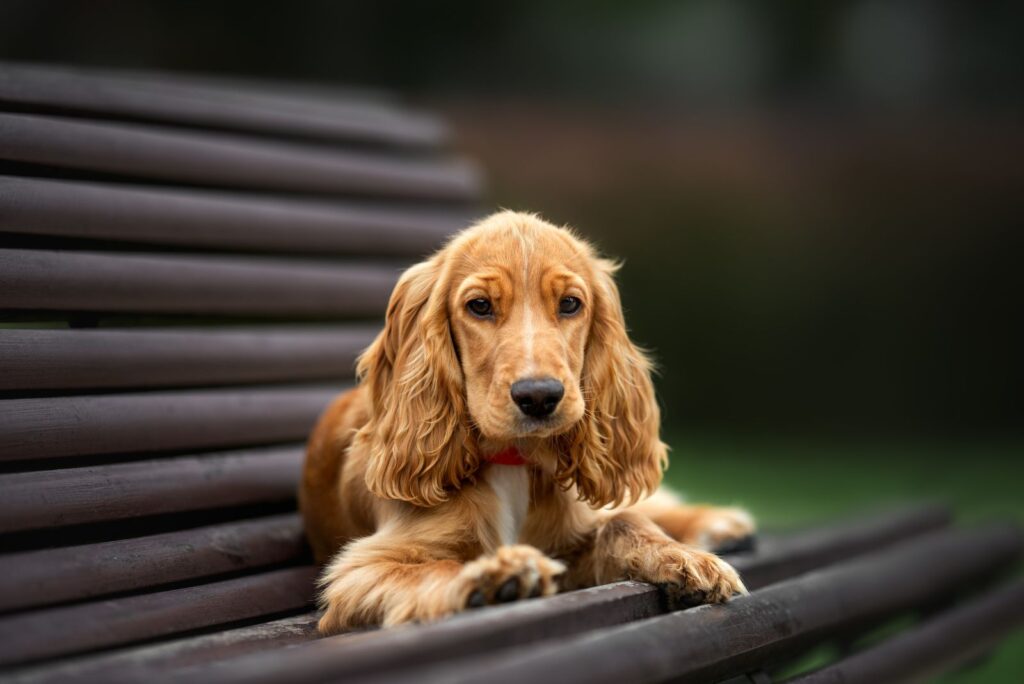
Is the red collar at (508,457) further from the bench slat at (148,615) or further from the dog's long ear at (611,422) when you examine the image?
the bench slat at (148,615)

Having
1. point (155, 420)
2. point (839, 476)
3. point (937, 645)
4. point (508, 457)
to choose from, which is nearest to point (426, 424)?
point (508, 457)

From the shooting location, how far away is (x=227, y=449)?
12.6 feet

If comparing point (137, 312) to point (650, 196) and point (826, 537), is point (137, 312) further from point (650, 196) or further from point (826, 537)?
point (650, 196)

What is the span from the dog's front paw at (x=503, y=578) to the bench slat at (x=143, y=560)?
1.01 m

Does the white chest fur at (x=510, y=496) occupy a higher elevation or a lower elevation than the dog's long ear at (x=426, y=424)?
lower

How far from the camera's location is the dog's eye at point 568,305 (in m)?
2.87

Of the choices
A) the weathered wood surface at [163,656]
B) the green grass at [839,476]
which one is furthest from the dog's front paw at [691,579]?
the green grass at [839,476]

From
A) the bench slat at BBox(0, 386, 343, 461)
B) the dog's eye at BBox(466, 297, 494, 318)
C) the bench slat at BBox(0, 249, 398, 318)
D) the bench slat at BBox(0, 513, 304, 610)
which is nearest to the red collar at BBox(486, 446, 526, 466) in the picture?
the dog's eye at BBox(466, 297, 494, 318)

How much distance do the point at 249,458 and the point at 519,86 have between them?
Result: 7.11 meters

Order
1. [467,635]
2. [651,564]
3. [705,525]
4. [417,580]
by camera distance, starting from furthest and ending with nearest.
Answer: [705,525], [651,564], [417,580], [467,635]

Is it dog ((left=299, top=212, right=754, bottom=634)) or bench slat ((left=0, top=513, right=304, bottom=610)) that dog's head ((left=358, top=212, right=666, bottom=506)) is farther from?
bench slat ((left=0, top=513, right=304, bottom=610))

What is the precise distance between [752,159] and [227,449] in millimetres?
7264

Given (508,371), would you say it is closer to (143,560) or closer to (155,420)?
(143,560)

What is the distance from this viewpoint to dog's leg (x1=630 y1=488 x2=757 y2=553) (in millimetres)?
3615
